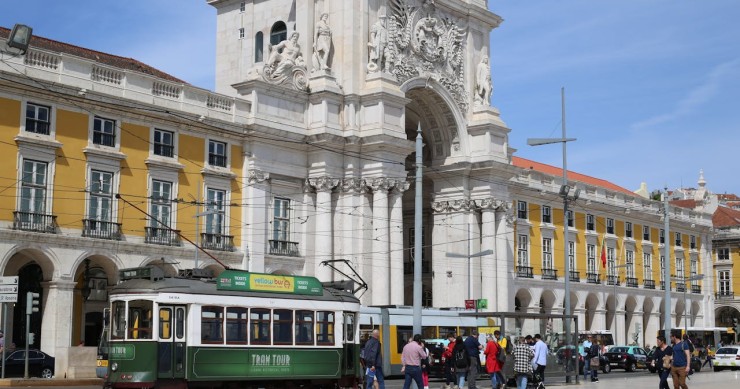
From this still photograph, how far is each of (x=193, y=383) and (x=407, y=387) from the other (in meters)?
5.48

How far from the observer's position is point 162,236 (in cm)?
4672

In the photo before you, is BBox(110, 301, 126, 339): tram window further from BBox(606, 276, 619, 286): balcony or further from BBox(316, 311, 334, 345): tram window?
BBox(606, 276, 619, 286): balcony

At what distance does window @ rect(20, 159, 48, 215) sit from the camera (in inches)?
1638

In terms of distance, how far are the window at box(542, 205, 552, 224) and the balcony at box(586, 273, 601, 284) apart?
6.01 meters

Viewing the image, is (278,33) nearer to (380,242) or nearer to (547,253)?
(380,242)

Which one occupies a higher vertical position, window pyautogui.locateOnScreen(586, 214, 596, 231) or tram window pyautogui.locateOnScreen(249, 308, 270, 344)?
window pyautogui.locateOnScreen(586, 214, 596, 231)

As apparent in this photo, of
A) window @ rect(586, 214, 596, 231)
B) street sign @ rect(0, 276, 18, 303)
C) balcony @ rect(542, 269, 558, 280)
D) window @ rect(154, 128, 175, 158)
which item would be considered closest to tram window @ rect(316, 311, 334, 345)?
street sign @ rect(0, 276, 18, 303)

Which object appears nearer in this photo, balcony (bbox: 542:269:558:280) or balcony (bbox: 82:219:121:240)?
balcony (bbox: 82:219:121:240)

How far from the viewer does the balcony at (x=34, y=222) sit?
4112 cm

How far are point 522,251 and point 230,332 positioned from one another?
45.7 metres

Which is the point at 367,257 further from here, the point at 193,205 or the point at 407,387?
the point at 407,387

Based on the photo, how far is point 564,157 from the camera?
157 feet

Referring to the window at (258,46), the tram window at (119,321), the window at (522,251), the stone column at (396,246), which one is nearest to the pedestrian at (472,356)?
the tram window at (119,321)

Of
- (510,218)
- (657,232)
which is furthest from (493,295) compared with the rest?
(657,232)
